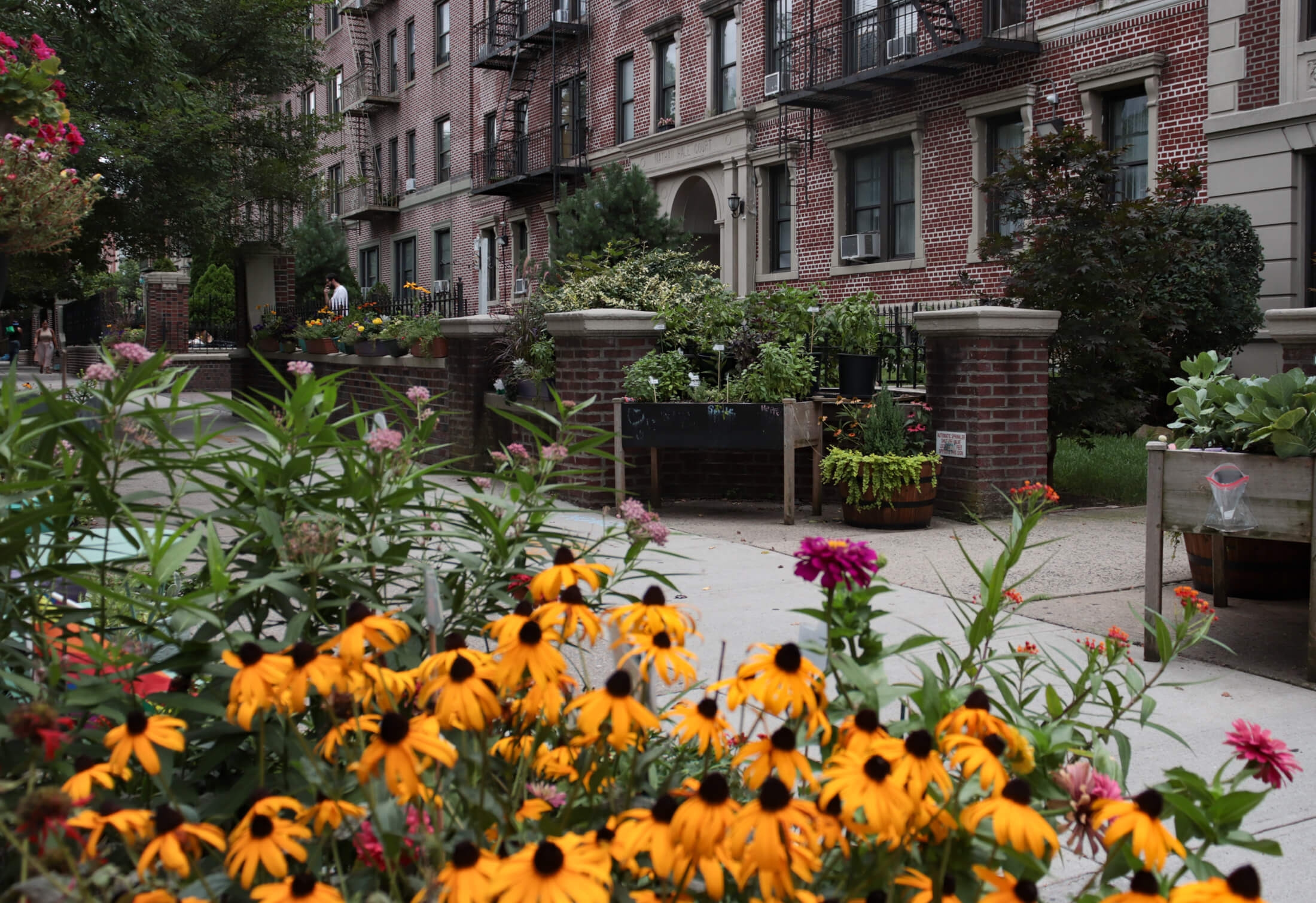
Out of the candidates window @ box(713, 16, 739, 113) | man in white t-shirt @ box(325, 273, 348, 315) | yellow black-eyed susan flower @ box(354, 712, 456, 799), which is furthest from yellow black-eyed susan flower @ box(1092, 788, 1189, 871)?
window @ box(713, 16, 739, 113)

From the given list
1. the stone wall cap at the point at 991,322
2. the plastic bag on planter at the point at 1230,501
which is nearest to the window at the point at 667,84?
the stone wall cap at the point at 991,322

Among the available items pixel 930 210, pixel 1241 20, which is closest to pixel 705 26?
pixel 930 210

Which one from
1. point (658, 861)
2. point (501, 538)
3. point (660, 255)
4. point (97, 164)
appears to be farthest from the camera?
point (97, 164)

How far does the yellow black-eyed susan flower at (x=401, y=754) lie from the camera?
1279 mm

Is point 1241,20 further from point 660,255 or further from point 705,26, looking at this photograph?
point 705,26

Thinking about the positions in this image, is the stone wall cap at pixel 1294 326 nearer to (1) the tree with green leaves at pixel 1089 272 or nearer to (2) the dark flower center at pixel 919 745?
(1) the tree with green leaves at pixel 1089 272

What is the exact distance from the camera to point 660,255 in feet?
39.5

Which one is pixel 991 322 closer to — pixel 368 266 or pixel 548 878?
pixel 548 878

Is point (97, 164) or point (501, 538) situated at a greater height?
point (97, 164)

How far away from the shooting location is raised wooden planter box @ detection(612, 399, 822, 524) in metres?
8.55

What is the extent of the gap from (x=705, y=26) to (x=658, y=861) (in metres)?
22.3

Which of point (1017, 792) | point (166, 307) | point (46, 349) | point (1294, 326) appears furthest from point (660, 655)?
point (46, 349)

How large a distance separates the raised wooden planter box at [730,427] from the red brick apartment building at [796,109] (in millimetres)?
7995

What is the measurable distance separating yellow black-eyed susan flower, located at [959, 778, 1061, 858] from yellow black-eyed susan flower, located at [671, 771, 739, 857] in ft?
0.97
